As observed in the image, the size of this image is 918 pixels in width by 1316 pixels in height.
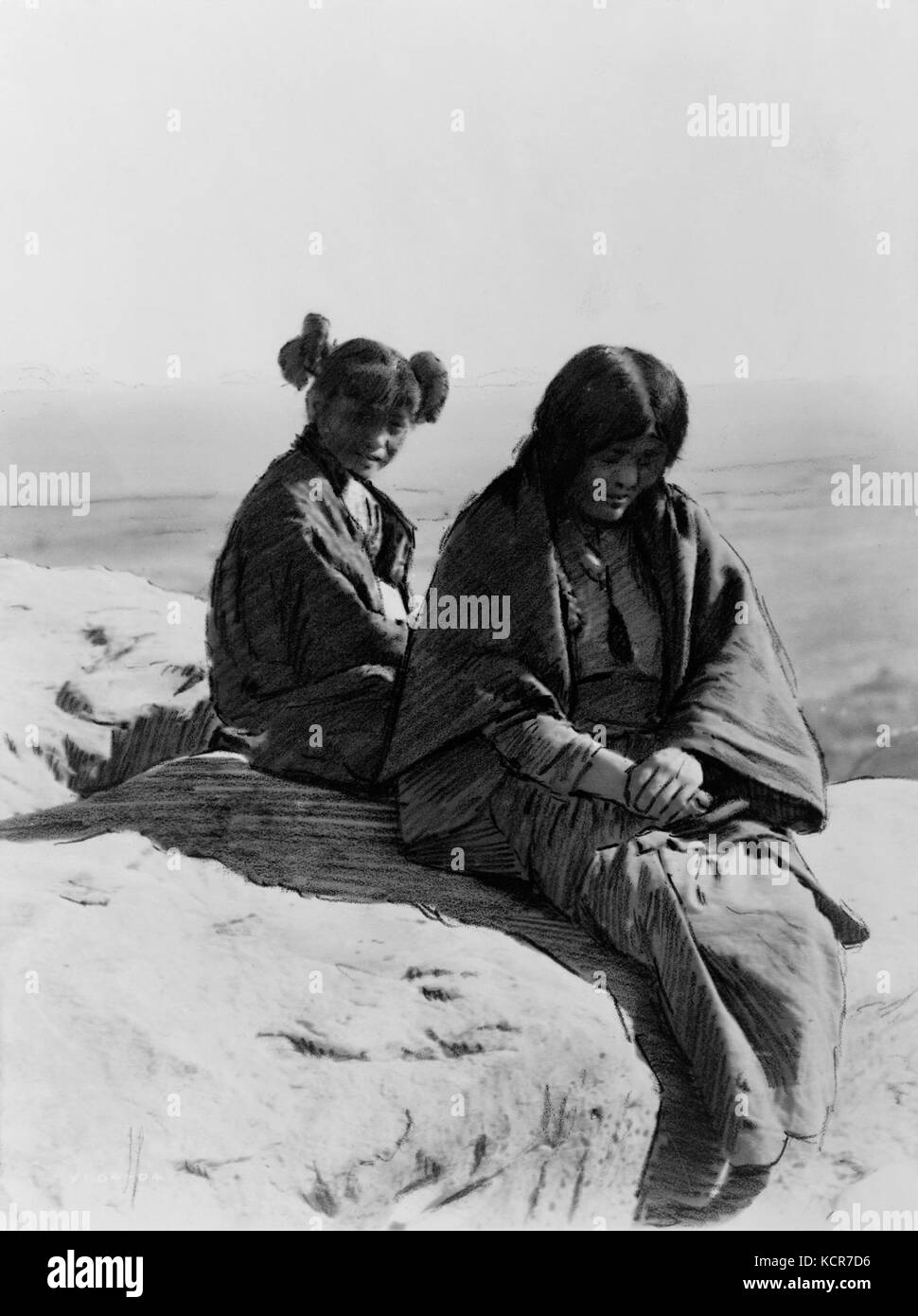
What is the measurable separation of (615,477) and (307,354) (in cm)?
90

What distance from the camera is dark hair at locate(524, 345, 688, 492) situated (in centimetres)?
420

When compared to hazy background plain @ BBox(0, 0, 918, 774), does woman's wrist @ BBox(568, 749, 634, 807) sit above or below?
below

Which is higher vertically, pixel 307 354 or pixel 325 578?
pixel 307 354

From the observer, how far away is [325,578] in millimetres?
4266

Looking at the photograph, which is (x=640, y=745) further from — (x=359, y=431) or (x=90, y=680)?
(x=90, y=680)

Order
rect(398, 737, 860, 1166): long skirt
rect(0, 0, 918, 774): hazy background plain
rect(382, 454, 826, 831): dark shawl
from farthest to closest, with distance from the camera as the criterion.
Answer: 1. rect(0, 0, 918, 774): hazy background plain
2. rect(382, 454, 826, 831): dark shawl
3. rect(398, 737, 860, 1166): long skirt

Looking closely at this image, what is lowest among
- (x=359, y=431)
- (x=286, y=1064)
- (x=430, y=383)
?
(x=286, y=1064)

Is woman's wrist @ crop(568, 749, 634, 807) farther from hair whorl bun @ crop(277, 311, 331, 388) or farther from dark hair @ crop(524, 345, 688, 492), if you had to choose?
hair whorl bun @ crop(277, 311, 331, 388)

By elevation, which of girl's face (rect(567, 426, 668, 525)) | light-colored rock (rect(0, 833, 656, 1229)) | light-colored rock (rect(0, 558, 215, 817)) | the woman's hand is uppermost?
girl's face (rect(567, 426, 668, 525))

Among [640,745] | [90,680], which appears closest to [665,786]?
[640,745]

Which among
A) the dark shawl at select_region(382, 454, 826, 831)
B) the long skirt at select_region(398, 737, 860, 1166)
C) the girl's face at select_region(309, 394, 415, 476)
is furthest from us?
the girl's face at select_region(309, 394, 415, 476)

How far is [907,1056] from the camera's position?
429 cm

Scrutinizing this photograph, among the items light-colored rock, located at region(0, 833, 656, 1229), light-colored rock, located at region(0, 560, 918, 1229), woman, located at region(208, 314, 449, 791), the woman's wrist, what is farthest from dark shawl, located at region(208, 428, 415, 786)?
the woman's wrist

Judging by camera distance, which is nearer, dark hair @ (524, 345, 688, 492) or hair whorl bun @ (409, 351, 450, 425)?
dark hair @ (524, 345, 688, 492)
